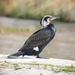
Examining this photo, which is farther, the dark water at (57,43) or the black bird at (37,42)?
the dark water at (57,43)

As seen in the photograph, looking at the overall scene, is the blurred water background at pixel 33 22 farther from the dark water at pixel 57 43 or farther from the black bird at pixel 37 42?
the black bird at pixel 37 42

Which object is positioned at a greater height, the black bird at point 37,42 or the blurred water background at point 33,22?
the blurred water background at point 33,22

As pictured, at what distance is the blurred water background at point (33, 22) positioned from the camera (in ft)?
13.9

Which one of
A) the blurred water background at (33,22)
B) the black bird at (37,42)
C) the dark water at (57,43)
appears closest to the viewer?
the black bird at (37,42)

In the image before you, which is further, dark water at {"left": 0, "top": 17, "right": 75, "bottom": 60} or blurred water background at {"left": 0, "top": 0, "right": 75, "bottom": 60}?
blurred water background at {"left": 0, "top": 0, "right": 75, "bottom": 60}

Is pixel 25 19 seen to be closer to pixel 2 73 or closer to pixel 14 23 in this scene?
pixel 14 23

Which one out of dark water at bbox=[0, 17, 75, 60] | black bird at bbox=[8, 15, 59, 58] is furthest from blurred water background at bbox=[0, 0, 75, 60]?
black bird at bbox=[8, 15, 59, 58]

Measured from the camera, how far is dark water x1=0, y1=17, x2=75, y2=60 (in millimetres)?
4133

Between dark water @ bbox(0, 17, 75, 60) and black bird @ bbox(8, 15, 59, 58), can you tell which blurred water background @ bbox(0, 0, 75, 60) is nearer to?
dark water @ bbox(0, 17, 75, 60)

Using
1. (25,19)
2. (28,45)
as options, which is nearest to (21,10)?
(25,19)

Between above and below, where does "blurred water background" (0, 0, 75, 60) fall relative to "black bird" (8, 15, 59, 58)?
above

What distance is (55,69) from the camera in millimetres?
3256

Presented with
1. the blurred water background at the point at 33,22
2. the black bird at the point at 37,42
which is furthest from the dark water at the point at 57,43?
the black bird at the point at 37,42

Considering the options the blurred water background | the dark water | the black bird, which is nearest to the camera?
the black bird
